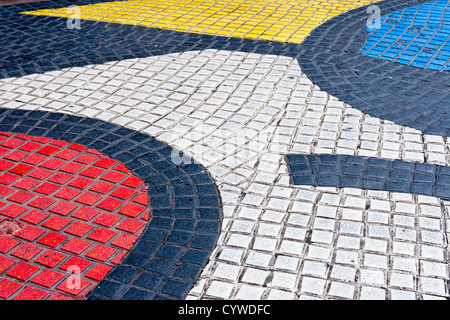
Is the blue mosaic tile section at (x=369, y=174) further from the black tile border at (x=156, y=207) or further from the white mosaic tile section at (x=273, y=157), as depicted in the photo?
the black tile border at (x=156, y=207)

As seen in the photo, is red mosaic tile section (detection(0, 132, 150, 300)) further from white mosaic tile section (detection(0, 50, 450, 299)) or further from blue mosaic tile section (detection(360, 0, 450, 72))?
blue mosaic tile section (detection(360, 0, 450, 72))

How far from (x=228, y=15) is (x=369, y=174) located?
488 cm

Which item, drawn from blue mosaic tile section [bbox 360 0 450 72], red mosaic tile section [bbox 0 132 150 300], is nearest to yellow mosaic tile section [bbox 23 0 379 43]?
blue mosaic tile section [bbox 360 0 450 72]

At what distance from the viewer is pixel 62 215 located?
3.94m

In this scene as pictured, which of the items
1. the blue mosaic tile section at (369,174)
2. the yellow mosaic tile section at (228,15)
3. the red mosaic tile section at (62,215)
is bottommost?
the blue mosaic tile section at (369,174)

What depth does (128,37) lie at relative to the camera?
7.47m

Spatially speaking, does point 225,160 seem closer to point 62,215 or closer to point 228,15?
point 62,215

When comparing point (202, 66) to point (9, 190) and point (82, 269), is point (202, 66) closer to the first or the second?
point (9, 190)

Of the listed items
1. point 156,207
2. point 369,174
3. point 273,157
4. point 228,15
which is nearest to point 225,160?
point 273,157

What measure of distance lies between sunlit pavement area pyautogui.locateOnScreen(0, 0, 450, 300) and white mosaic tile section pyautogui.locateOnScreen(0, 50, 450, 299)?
2 cm

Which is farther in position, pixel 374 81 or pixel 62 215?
pixel 374 81

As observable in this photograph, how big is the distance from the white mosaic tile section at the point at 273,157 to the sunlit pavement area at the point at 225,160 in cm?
2

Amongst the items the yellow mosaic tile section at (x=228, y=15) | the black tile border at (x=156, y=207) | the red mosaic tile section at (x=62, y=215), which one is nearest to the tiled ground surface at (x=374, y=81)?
the yellow mosaic tile section at (x=228, y=15)

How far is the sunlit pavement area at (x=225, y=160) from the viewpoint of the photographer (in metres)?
3.44
